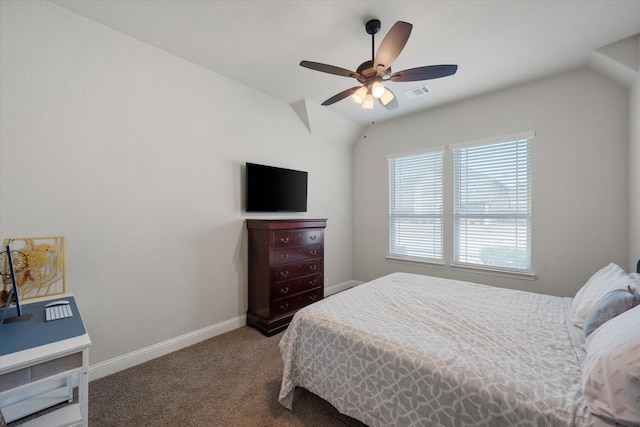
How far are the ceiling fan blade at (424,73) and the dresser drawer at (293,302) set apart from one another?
94.8 inches

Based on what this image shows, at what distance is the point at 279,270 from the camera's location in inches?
114

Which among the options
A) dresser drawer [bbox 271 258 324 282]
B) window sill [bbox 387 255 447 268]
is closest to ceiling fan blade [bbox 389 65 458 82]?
dresser drawer [bbox 271 258 324 282]

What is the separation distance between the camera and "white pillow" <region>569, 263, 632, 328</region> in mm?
1556

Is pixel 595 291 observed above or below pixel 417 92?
below

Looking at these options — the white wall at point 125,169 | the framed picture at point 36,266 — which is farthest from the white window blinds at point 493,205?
the framed picture at point 36,266

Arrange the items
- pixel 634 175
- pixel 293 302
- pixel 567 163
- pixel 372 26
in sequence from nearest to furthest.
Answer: pixel 372 26, pixel 634 175, pixel 567 163, pixel 293 302

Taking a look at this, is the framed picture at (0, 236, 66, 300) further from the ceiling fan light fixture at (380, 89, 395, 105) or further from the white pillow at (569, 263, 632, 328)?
the white pillow at (569, 263, 632, 328)

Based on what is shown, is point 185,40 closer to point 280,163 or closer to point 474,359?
point 280,163

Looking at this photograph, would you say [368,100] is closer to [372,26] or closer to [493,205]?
[372,26]

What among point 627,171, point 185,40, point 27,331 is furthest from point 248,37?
point 627,171

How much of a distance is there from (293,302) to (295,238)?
74 cm

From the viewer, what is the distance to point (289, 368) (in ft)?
5.66

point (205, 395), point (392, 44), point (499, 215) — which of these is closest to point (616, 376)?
point (392, 44)

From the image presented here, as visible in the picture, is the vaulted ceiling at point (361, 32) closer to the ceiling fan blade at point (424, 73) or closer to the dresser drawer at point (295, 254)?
the ceiling fan blade at point (424, 73)
